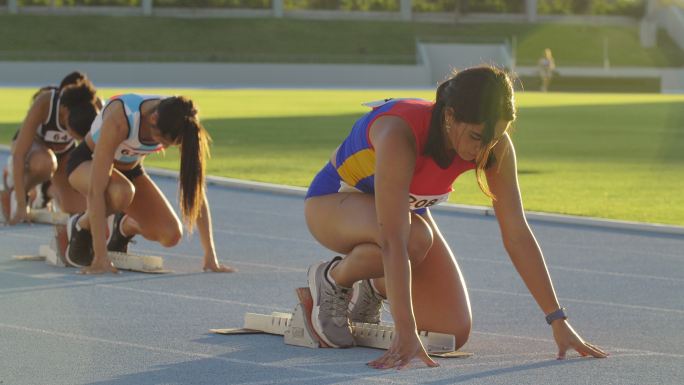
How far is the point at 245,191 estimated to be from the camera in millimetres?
13898

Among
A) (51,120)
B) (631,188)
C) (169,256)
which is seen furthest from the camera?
(631,188)

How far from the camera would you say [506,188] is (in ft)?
19.0

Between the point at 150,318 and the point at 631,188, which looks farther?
the point at 631,188

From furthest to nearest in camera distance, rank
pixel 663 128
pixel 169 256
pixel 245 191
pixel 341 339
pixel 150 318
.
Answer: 1. pixel 663 128
2. pixel 245 191
3. pixel 169 256
4. pixel 150 318
5. pixel 341 339

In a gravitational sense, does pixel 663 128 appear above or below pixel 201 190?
below

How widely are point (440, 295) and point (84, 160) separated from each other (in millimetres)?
3897

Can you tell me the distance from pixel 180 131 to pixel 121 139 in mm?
730

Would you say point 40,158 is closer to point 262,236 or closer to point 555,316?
point 262,236

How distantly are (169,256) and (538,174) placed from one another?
819cm

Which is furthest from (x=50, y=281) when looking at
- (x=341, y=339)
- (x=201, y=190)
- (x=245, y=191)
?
(x=245, y=191)

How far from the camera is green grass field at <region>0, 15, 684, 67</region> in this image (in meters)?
60.7

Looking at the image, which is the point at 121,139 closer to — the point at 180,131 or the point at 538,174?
the point at 180,131

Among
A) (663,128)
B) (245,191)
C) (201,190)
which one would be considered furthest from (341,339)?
(663,128)

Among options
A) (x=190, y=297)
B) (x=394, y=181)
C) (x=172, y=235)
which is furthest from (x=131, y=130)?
(x=394, y=181)
